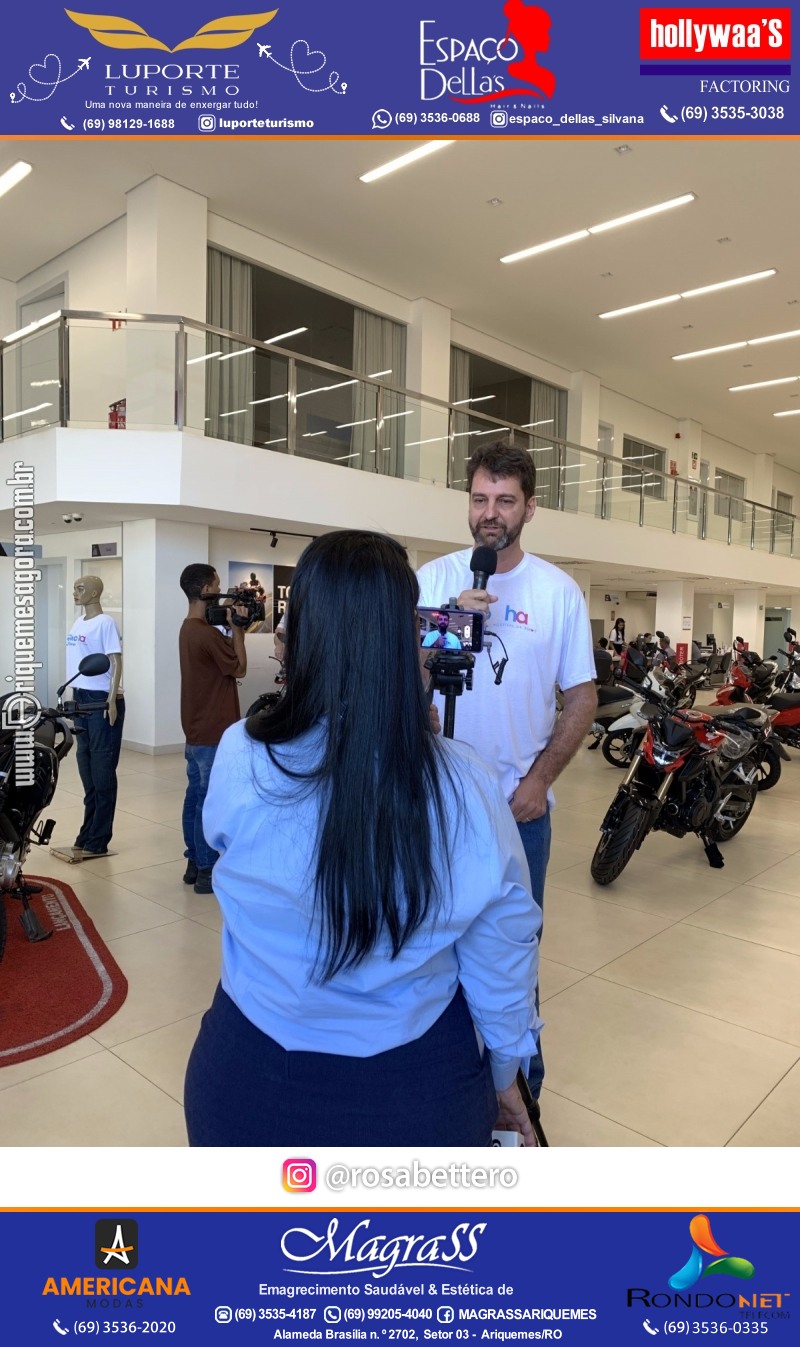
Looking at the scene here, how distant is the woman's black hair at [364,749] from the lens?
89 centimetres

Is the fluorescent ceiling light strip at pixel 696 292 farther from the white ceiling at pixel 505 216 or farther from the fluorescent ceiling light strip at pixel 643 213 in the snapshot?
the fluorescent ceiling light strip at pixel 643 213

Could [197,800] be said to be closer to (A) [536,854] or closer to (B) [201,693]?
(B) [201,693]

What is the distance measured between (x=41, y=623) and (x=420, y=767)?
9578mm

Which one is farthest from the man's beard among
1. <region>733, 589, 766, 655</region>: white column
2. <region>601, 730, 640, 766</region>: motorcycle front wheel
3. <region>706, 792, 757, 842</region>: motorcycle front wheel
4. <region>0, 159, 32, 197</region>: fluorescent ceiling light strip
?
<region>733, 589, 766, 655</region>: white column

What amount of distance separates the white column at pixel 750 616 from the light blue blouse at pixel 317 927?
1821 cm

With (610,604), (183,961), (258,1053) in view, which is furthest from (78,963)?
(610,604)

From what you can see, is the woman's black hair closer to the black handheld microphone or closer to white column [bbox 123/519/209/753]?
the black handheld microphone

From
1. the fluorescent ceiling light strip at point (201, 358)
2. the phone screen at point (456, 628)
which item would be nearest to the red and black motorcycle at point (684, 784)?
the phone screen at point (456, 628)

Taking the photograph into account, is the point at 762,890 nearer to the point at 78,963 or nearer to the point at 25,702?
the point at 78,963

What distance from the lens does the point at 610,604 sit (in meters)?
17.9

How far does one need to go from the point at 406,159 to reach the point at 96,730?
5860mm

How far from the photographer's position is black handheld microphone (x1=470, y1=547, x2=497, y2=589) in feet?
5.61

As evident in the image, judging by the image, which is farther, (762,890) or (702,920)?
(762,890)
